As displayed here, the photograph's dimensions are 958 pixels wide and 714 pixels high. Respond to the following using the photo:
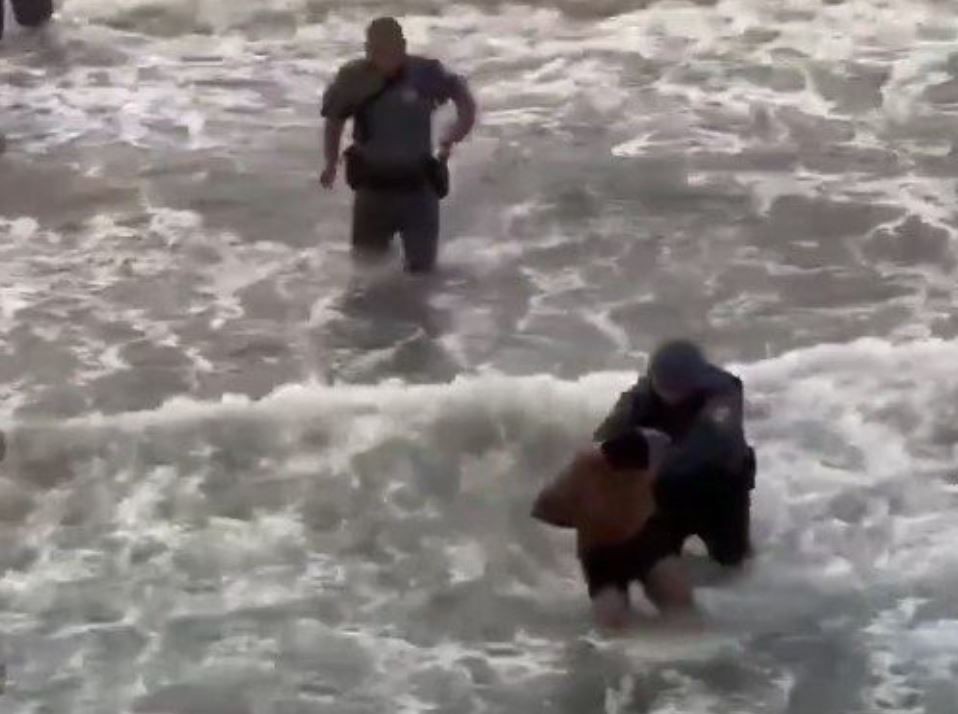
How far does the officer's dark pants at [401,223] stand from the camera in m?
5.30

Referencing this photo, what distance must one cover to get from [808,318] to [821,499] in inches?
41.8

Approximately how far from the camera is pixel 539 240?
5.80 m

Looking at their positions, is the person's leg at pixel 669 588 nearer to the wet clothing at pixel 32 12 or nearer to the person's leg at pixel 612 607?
the person's leg at pixel 612 607

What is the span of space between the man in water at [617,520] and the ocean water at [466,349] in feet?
0.34

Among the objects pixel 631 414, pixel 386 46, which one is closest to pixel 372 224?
pixel 386 46

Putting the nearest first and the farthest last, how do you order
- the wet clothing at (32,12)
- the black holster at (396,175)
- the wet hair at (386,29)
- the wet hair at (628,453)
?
the wet hair at (628,453)
the wet hair at (386,29)
the black holster at (396,175)
the wet clothing at (32,12)

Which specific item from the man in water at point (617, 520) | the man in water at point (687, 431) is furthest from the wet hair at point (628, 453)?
the man in water at point (687, 431)

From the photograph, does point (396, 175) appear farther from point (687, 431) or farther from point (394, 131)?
point (687, 431)

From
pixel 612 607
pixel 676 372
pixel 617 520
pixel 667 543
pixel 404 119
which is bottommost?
pixel 612 607

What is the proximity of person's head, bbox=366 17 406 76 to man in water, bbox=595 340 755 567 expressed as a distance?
5.12ft

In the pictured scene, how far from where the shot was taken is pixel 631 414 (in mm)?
3842

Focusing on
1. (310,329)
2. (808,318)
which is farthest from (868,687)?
(310,329)

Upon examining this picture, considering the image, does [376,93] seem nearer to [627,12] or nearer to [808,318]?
[808,318]

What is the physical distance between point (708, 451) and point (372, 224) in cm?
189
